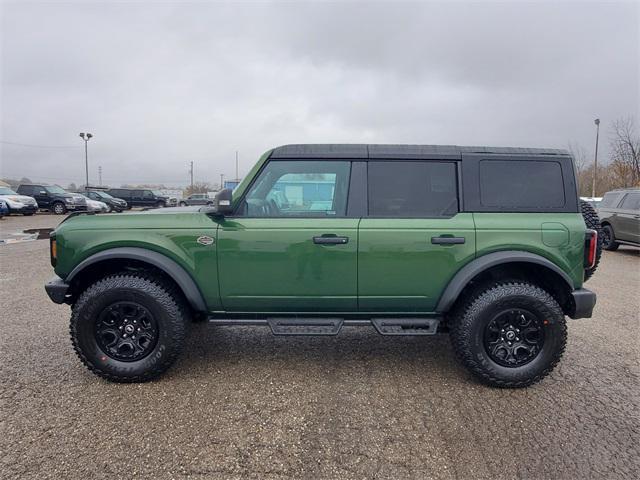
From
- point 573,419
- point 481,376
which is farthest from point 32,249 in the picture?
point 573,419

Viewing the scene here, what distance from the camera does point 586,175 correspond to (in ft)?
124

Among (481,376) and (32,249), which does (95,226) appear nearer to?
(481,376)

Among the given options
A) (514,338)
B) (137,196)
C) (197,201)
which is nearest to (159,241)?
(514,338)

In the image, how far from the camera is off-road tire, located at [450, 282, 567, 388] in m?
2.98

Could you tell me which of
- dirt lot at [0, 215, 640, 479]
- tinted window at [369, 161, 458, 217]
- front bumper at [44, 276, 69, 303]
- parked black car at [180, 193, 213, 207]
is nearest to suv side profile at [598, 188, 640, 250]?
dirt lot at [0, 215, 640, 479]

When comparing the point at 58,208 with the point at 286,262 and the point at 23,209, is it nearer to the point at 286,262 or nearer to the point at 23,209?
the point at 23,209

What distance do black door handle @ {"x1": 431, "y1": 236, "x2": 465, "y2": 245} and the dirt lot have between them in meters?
1.17

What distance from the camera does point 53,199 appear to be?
2242 cm

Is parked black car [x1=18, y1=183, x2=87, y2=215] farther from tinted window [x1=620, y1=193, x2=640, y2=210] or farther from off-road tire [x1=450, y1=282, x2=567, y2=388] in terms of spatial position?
tinted window [x1=620, y1=193, x2=640, y2=210]

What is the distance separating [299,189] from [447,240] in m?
1.28

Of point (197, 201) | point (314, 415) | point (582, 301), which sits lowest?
point (314, 415)

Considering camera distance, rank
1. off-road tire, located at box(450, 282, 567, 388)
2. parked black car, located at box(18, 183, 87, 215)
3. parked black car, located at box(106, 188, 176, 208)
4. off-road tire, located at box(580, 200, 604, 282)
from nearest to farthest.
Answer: off-road tire, located at box(450, 282, 567, 388) → off-road tire, located at box(580, 200, 604, 282) → parked black car, located at box(18, 183, 87, 215) → parked black car, located at box(106, 188, 176, 208)

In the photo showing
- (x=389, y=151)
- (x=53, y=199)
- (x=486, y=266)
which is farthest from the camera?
(x=53, y=199)

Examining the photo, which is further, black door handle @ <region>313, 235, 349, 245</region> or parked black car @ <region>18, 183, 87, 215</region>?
parked black car @ <region>18, 183, 87, 215</region>
